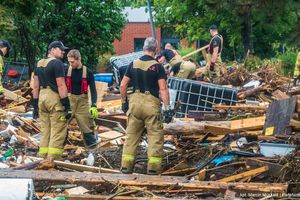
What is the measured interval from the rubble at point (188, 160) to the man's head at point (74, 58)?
143 cm

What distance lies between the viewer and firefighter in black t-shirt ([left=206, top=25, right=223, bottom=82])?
18844 mm

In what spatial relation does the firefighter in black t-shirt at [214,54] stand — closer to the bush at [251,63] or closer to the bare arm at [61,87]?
the bush at [251,63]

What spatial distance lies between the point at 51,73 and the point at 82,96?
116cm

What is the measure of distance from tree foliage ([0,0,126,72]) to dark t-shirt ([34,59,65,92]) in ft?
46.1

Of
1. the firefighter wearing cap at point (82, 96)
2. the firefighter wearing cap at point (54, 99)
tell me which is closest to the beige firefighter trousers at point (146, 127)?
the firefighter wearing cap at point (54, 99)

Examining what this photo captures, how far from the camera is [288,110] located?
10344 millimetres

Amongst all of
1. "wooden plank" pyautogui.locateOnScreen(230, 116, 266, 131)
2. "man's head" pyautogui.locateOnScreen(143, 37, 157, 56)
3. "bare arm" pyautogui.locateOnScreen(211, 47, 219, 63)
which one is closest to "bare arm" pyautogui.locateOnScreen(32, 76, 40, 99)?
"man's head" pyautogui.locateOnScreen(143, 37, 157, 56)

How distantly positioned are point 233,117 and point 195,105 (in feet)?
6.78

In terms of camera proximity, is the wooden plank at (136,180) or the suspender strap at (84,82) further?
the suspender strap at (84,82)

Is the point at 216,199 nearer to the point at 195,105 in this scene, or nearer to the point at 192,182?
the point at 192,182

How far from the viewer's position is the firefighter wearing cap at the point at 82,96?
11.8 m

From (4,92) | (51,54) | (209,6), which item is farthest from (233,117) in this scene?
(4,92)

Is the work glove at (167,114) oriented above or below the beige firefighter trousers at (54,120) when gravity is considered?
above

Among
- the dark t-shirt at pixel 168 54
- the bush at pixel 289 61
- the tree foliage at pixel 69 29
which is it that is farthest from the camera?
the bush at pixel 289 61
